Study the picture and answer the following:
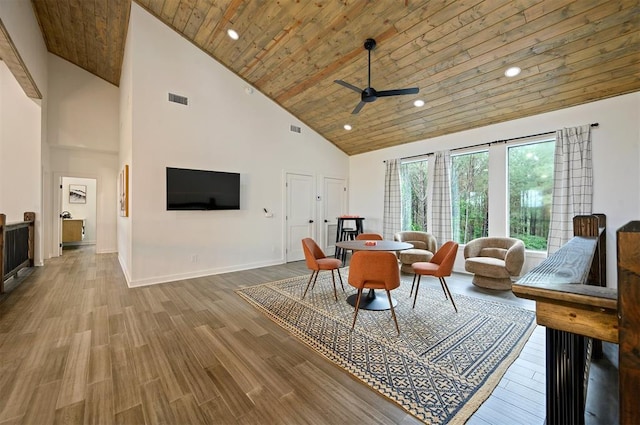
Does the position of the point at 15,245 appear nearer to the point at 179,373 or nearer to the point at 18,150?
the point at 18,150

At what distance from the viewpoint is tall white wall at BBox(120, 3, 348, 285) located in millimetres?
4152

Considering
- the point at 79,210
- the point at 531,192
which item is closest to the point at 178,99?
the point at 531,192

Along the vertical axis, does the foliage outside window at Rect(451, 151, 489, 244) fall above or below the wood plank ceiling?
below

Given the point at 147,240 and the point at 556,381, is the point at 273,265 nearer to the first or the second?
the point at 147,240

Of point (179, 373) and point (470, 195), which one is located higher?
point (470, 195)

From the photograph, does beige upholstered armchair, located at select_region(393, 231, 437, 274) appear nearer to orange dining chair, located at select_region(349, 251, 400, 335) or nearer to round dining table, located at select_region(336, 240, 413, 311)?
round dining table, located at select_region(336, 240, 413, 311)

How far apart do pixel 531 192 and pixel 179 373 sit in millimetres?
5405

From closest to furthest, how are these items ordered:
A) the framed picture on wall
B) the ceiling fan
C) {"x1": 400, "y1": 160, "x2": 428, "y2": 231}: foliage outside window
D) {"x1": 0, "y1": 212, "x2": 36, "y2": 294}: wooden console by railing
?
the ceiling fan
{"x1": 0, "y1": 212, "x2": 36, "y2": 294}: wooden console by railing
{"x1": 400, "y1": 160, "x2": 428, "y2": 231}: foliage outside window
the framed picture on wall

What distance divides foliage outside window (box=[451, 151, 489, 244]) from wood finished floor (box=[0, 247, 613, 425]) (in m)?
2.63

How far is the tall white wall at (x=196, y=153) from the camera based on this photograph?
4152 millimetres

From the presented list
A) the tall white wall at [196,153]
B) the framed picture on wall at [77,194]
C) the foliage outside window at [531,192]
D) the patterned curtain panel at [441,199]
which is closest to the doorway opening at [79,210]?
the framed picture on wall at [77,194]

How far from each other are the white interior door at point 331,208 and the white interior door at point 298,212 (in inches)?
18.8

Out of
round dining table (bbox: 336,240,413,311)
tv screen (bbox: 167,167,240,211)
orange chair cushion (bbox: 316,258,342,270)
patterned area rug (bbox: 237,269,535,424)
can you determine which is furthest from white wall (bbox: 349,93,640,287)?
tv screen (bbox: 167,167,240,211)

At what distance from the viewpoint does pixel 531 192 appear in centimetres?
436
